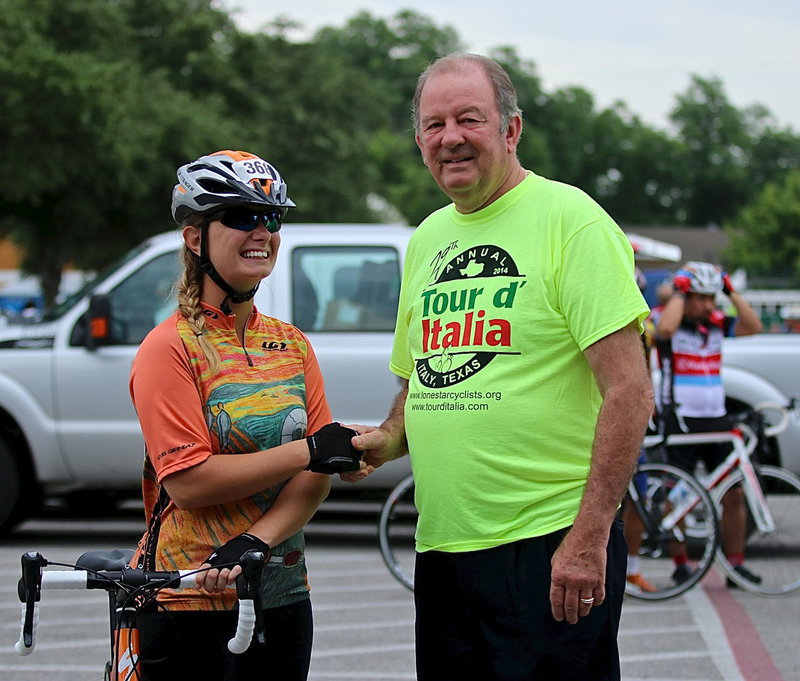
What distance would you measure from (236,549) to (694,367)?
5606mm

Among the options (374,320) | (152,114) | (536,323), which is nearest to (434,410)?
(536,323)

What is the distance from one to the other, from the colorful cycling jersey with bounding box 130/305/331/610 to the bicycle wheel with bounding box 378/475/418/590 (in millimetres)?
4340

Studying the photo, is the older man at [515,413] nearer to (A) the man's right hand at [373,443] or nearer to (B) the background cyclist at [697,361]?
(A) the man's right hand at [373,443]

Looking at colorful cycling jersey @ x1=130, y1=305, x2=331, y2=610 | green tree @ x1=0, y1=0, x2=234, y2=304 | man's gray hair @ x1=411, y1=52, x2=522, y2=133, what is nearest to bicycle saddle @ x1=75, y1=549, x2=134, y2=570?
colorful cycling jersey @ x1=130, y1=305, x2=331, y2=610

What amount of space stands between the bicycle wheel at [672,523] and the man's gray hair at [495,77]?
4.58 m

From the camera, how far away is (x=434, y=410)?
314 centimetres

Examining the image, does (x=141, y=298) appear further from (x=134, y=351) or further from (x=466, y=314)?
(x=466, y=314)

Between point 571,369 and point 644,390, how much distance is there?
17cm

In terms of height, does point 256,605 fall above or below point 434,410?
below

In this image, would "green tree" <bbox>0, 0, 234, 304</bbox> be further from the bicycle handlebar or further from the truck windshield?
the bicycle handlebar

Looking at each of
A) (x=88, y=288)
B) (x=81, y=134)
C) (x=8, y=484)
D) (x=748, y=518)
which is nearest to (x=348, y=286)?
(x=88, y=288)

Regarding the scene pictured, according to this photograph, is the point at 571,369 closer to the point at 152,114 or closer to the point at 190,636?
the point at 190,636

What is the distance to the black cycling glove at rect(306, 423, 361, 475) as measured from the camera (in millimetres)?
2951

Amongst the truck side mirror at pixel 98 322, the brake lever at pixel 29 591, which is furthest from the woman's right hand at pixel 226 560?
the truck side mirror at pixel 98 322
